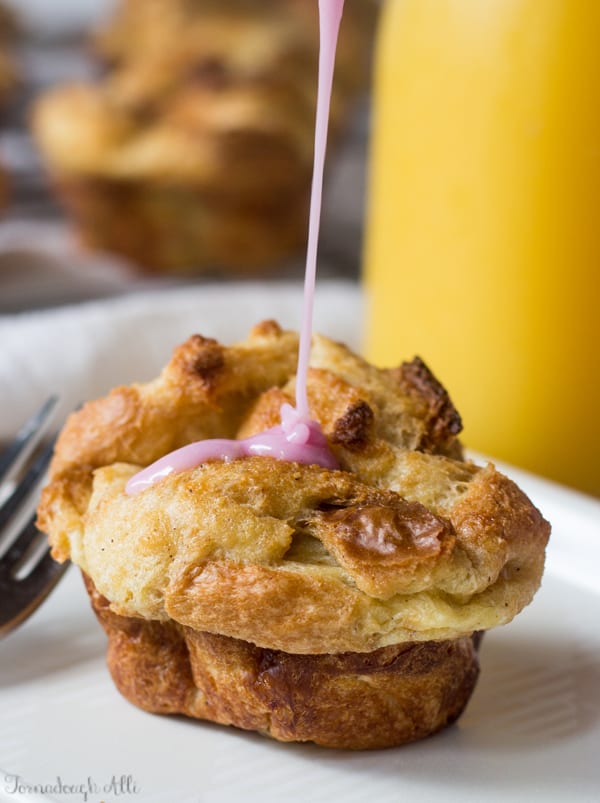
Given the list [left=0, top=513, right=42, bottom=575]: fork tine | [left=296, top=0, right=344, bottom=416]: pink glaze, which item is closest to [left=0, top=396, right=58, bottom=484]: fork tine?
[left=0, top=513, right=42, bottom=575]: fork tine

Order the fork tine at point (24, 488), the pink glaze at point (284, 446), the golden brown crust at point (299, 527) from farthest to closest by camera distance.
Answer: the fork tine at point (24, 488) → the pink glaze at point (284, 446) → the golden brown crust at point (299, 527)

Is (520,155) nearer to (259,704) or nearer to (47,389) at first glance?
(47,389)

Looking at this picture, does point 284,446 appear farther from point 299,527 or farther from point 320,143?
point 320,143

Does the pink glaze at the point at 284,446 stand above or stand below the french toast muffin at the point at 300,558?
above

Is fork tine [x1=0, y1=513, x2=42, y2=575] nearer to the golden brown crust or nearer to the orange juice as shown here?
the golden brown crust

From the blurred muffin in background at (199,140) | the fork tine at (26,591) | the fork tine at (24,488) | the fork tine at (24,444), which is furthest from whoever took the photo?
the blurred muffin in background at (199,140)

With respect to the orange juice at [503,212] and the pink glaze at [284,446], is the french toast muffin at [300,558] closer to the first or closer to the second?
the pink glaze at [284,446]

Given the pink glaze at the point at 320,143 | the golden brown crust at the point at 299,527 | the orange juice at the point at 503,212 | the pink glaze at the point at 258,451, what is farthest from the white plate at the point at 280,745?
the orange juice at the point at 503,212

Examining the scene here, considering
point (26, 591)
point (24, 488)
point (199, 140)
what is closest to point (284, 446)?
point (26, 591)
